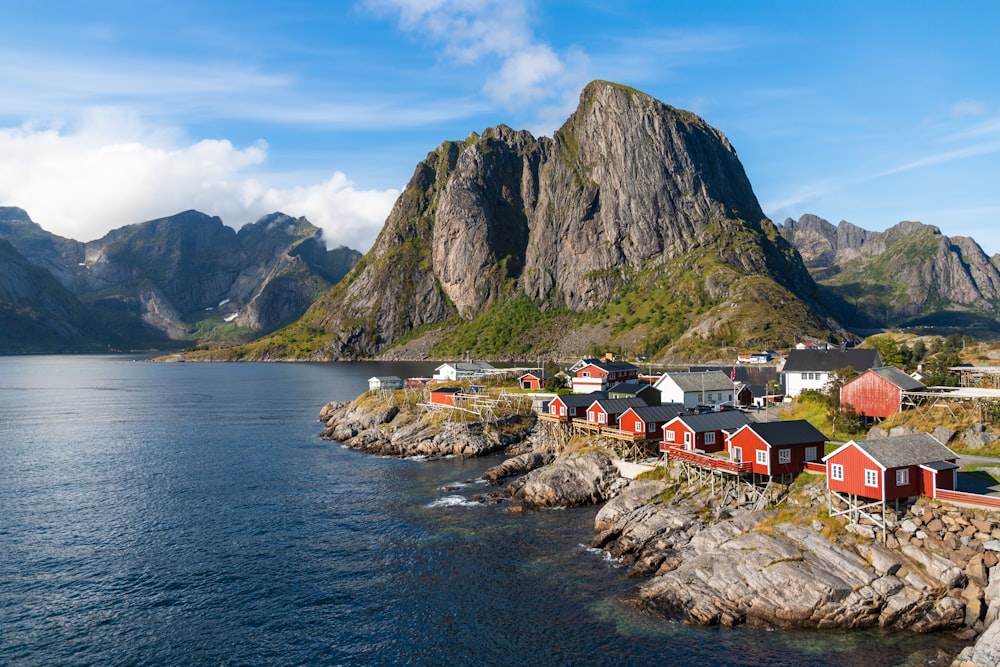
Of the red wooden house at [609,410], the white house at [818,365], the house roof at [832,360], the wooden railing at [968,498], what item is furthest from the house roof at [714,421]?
the house roof at [832,360]

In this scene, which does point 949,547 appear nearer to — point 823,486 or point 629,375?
point 823,486

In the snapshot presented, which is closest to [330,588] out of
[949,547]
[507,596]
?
[507,596]

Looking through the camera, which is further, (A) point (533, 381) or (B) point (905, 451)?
(A) point (533, 381)

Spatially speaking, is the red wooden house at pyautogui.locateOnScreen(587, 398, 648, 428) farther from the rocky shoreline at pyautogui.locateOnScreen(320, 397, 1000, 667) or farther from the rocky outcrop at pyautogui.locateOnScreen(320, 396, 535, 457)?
the rocky shoreline at pyautogui.locateOnScreen(320, 397, 1000, 667)

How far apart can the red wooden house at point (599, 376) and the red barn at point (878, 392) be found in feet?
141

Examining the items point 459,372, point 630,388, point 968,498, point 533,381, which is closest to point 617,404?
point 630,388

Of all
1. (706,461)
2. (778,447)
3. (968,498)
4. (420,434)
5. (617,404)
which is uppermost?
(617,404)

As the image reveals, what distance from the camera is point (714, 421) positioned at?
60.6 meters

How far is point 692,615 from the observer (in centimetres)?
3731

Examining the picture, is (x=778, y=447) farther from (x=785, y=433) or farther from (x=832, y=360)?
(x=832, y=360)

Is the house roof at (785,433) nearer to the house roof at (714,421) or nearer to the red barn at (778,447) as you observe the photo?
the red barn at (778,447)

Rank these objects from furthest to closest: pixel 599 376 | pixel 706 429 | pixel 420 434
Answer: pixel 599 376 < pixel 420 434 < pixel 706 429

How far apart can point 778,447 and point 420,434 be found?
56259 mm

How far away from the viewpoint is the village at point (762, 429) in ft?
135
